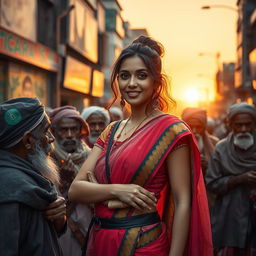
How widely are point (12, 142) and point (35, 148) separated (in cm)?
19

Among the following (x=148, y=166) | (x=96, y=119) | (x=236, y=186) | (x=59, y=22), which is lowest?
(x=236, y=186)

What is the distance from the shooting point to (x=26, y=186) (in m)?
2.13

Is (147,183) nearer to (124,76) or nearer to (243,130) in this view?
(124,76)

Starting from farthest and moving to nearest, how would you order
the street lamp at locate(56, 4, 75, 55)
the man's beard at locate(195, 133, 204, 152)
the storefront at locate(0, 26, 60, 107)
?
the street lamp at locate(56, 4, 75, 55), the storefront at locate(0, 26, 60, 107), the man's beard at locate(195, 133, 204, 152)

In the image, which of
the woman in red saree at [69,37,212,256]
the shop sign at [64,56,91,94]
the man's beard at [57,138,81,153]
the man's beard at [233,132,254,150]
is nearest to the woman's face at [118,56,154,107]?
the woman in red saree at [69,37,212,256]

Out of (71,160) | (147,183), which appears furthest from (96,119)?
(147,183)

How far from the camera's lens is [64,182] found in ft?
13.1

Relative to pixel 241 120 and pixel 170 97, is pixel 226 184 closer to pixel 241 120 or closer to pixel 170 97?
pixel 241 120

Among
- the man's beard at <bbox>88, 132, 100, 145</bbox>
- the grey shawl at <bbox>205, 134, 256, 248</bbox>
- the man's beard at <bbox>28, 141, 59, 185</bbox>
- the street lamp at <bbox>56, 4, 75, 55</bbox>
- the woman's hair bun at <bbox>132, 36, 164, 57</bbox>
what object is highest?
the street lamp at <bbox>56, 4, 75, 55</bbox>

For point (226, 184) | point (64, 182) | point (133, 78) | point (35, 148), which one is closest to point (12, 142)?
point (35, 148)

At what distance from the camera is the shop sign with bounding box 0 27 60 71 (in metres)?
10.8

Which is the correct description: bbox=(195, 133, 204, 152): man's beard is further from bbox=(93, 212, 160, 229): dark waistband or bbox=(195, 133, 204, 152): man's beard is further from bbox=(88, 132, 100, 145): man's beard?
bbox=(93, 212, 160, 229): dark waistband

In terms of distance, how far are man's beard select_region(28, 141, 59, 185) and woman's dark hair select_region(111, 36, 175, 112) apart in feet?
2.00

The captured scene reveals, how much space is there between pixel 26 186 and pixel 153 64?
3.27ft
